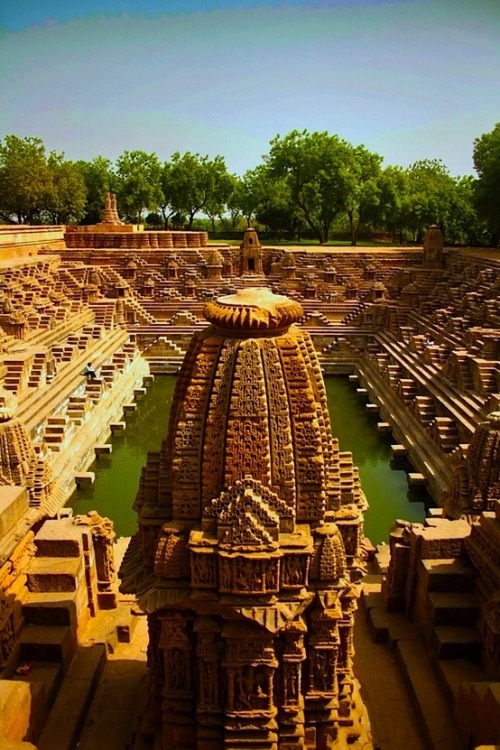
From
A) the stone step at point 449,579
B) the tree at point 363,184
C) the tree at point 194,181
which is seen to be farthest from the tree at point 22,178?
the stone step at point 449,579

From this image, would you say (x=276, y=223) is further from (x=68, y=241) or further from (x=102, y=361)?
(x=102, y=361)

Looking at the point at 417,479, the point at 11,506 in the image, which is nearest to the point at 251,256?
the point at 417,479

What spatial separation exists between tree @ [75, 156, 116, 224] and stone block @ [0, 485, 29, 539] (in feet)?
155

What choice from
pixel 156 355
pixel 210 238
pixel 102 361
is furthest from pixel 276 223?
pixel 102 361

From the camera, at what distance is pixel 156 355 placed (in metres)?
25.0

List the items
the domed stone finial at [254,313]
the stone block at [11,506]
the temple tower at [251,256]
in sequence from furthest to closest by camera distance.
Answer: the temple tower at [251,256] → the stone block at [11,506] → the domed stone finial at [254,313]

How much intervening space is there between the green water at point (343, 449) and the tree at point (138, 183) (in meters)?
30.5

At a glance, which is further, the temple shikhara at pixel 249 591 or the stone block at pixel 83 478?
the stone block at pixel 83 478

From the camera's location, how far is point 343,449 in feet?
53.5

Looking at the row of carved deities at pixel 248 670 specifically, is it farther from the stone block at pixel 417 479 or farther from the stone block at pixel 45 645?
the stone block at pixel 417 479

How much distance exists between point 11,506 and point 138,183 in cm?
4520

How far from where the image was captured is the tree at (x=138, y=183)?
156ft

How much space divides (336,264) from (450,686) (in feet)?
91.8

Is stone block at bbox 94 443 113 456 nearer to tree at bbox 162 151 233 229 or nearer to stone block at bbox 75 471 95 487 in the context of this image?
stone block at bbox 75 471 95 487
